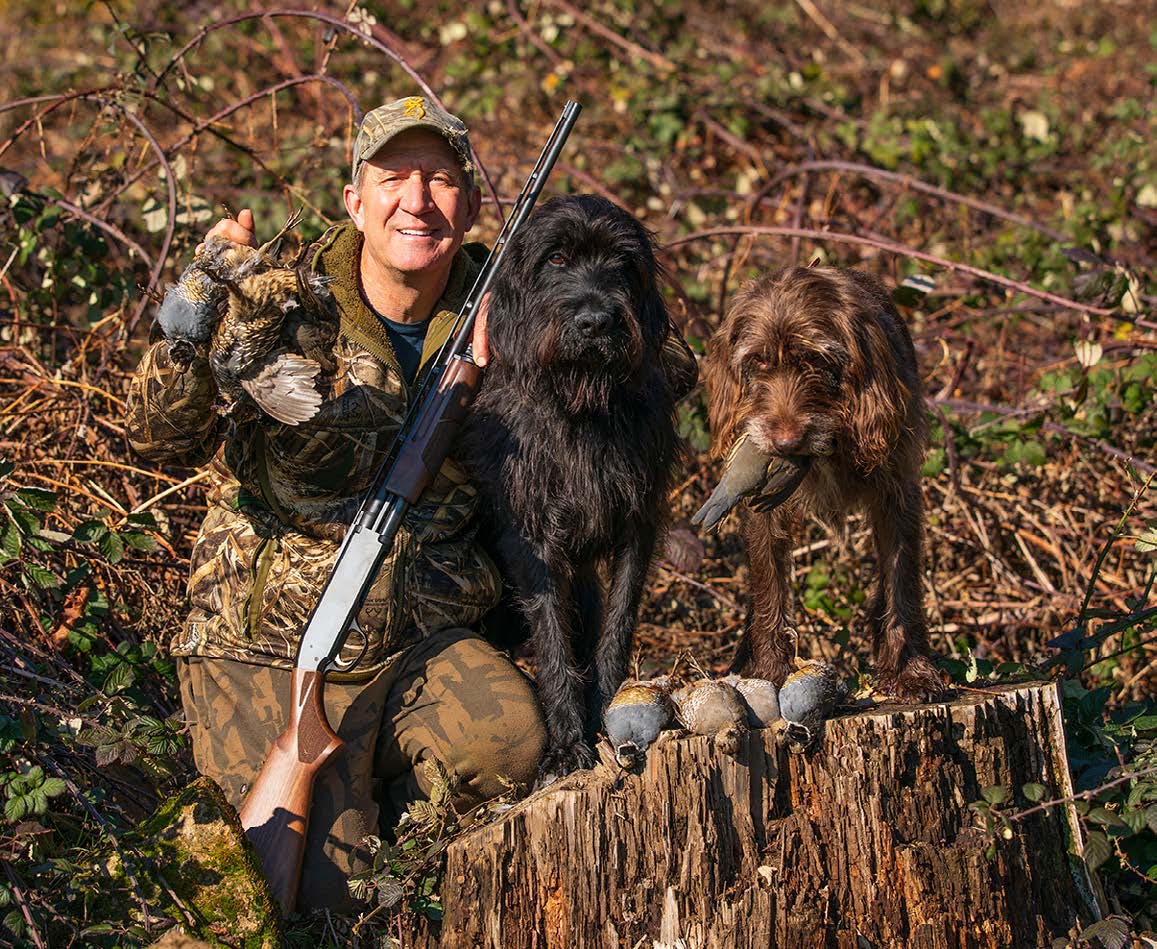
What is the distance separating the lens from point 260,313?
287 cm

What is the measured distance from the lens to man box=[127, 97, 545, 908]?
12.1ft

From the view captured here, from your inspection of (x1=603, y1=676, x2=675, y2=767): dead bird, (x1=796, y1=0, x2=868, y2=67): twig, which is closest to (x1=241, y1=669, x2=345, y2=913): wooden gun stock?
(x1=603, y1=676, x2=675, y2=767): dead bird

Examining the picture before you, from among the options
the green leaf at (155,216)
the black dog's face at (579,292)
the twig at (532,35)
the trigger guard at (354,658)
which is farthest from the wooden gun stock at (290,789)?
the twig at (532,35)

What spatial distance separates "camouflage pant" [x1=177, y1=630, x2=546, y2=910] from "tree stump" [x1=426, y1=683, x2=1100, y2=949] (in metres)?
0.36

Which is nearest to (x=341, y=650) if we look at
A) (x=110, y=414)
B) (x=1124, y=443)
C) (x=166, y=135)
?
(x=110, y=414)

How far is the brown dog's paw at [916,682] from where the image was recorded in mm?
3789

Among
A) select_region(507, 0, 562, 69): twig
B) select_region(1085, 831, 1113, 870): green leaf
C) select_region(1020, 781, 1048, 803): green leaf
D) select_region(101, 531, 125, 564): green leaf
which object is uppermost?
select_region(507, 0, 562, 69): twig

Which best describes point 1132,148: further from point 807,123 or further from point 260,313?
point 260,313

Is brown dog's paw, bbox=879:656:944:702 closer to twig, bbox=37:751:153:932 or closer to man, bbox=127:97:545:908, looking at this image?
man, bbox=127:97:545:908

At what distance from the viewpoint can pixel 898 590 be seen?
13.2 feet

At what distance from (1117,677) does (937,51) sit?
18.8 feet

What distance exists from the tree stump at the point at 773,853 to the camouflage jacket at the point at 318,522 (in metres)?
0.73

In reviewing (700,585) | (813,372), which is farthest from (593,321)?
(700,585)

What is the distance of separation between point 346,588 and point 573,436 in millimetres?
773
